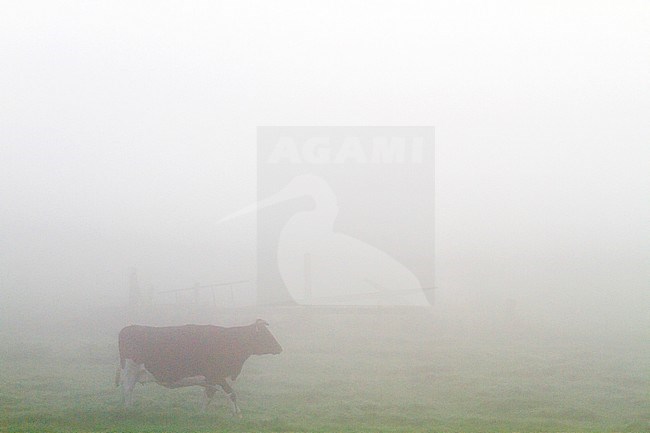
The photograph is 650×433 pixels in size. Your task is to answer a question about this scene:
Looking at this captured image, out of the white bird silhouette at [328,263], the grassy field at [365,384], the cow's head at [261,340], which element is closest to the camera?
the grassy field at [365,384]

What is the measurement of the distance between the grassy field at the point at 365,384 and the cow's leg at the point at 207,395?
0.05 meters

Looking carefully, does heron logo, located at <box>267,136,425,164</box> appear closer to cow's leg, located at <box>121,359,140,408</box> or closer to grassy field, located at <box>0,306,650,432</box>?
grassy field, located at <box>0,306,650,432</box>

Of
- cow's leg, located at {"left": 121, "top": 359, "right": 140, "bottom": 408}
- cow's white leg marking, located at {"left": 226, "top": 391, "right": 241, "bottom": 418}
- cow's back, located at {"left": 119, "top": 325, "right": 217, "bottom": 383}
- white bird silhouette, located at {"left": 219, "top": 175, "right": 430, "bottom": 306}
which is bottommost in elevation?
cow's white leg marking, located at {"left": 226, "top": 391, "right": 241, "bottom": 418}

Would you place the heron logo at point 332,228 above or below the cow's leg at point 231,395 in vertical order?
above

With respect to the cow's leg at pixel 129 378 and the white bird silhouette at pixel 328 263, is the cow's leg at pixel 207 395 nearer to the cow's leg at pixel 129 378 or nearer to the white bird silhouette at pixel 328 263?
the cow's leg at pixel 129 378

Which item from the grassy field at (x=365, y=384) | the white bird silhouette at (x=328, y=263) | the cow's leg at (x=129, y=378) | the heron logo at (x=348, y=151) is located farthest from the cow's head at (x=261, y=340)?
the heron logo at (x=348, y=151)

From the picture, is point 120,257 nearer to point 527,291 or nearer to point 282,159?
point 282,159

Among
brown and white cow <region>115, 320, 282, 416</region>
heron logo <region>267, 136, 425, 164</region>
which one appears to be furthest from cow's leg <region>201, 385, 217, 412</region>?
heron logo <region>267, 136, 425, 164</region>

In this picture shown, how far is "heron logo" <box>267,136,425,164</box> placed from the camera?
21.9ft

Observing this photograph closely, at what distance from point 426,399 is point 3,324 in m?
3.47

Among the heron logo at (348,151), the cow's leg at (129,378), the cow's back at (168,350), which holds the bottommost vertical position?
the cow's leg at (129,378)

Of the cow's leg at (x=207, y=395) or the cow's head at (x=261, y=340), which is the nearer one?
the cow's leg at (x=207, y=395)

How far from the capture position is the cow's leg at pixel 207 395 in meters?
6.21

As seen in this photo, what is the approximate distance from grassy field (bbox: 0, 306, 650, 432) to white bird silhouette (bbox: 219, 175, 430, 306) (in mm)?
179
